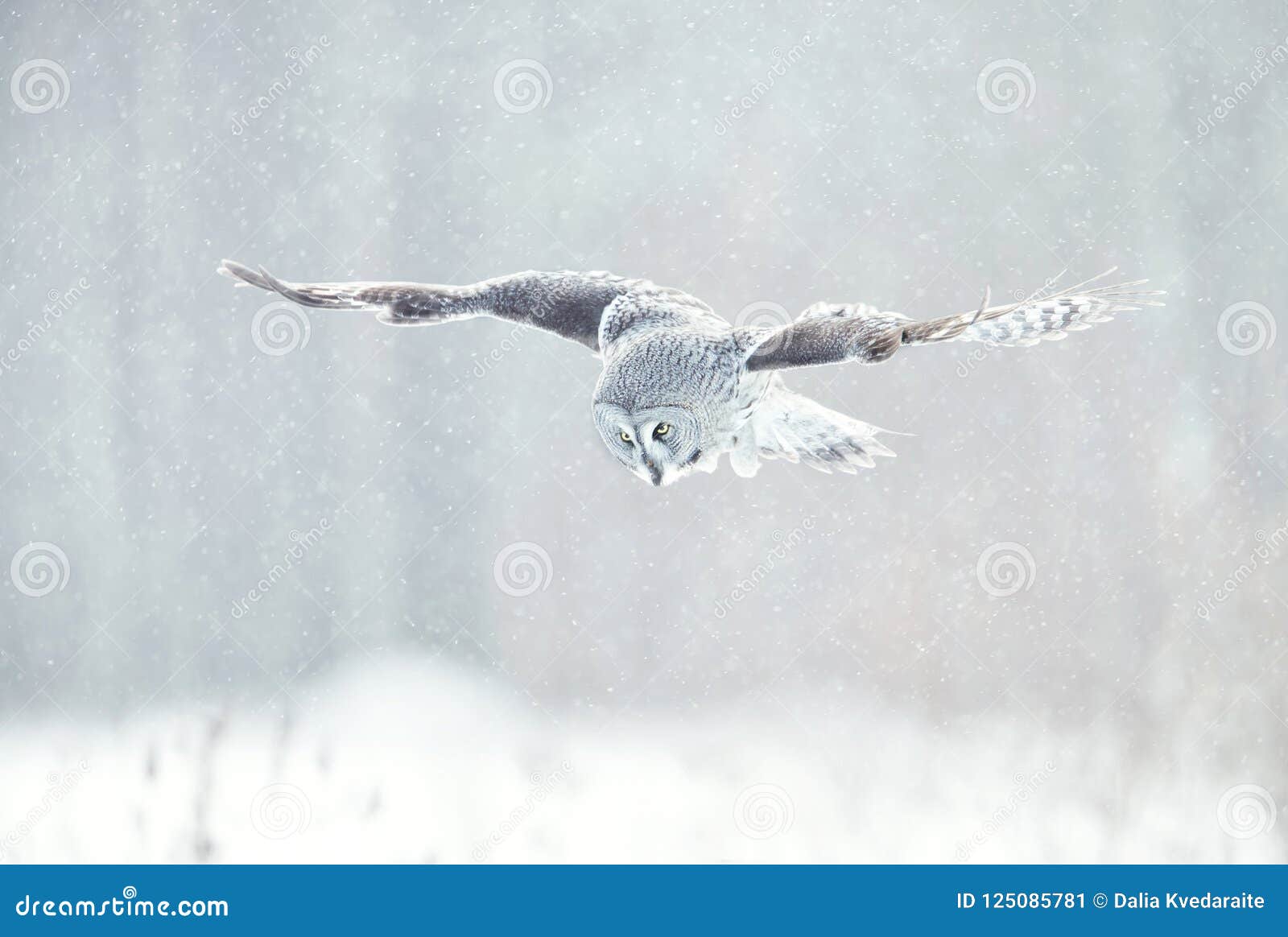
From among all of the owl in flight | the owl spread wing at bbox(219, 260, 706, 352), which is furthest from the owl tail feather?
the owl spread wing at bbox(219, 260, 706, 352)

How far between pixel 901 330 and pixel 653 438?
0.64 metres

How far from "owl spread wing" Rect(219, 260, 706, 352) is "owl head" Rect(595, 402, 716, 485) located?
1.68 ft

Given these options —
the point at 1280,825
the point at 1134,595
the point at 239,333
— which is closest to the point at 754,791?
the point at 1134,595

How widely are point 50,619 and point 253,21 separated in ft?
10.3

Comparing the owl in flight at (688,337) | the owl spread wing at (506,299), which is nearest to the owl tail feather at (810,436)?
the owl in flight at (688,337)

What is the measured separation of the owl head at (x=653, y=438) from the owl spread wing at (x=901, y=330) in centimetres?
25

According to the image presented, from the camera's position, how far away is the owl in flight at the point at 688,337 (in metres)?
2.84

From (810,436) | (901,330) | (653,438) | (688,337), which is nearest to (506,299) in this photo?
(688,337)

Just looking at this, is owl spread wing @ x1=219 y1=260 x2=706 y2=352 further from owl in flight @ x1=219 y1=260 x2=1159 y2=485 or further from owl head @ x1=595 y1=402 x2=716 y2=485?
owl head @ x1=595 y1=402 x2=716 y2=485

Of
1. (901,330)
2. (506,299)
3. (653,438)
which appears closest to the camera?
(901,330)

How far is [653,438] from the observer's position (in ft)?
9.43

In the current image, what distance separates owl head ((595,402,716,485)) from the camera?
112 inches

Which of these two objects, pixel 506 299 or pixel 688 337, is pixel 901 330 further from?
pixel 506 299

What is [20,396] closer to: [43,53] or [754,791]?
[43,53]
